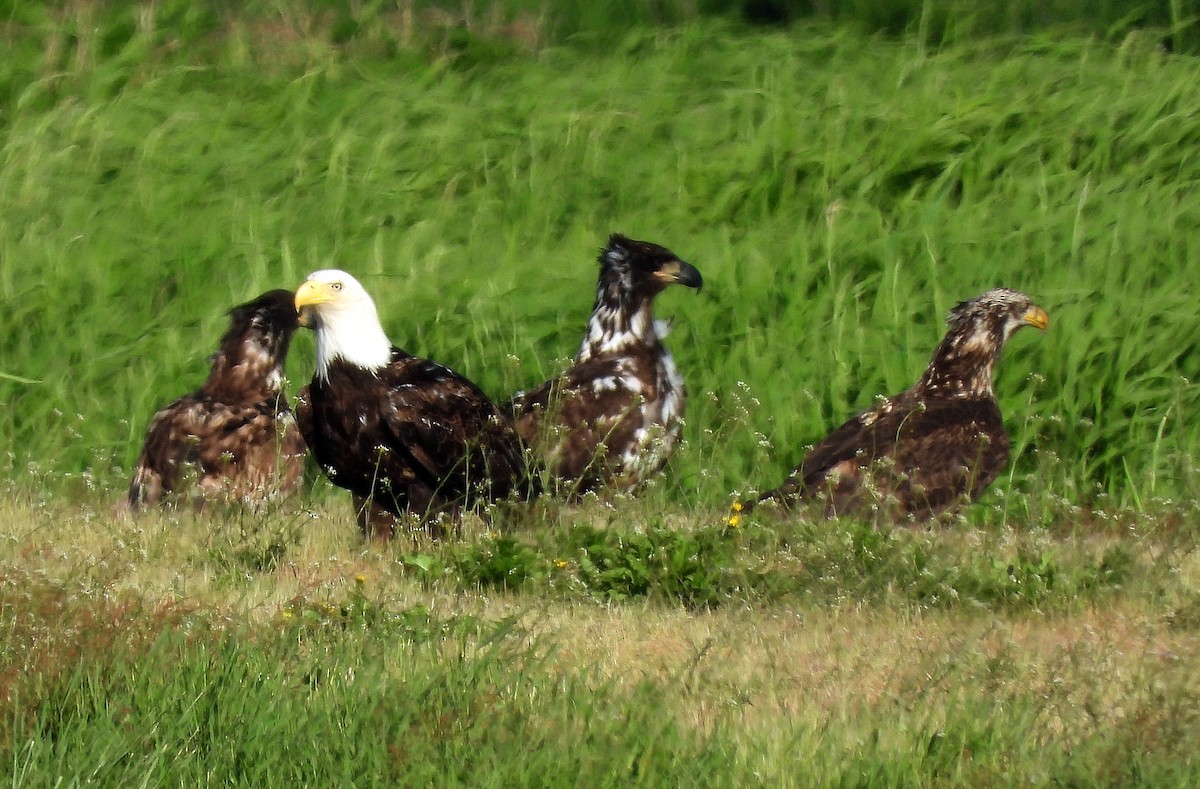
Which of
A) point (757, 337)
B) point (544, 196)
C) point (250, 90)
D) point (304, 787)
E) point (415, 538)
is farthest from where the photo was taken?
point (250, 90)

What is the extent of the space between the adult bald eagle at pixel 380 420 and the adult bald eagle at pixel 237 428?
1.42 ft

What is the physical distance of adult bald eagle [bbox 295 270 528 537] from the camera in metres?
7.48

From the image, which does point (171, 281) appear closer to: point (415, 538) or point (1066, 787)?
point (415, 538)

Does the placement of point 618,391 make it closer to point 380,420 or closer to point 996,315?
point 380,420

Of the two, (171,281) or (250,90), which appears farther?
(250,90)

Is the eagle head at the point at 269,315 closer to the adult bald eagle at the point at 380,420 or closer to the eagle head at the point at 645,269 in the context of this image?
the adult bald eagle at the point at 380,420

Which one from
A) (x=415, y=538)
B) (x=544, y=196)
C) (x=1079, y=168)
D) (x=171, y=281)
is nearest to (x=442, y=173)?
(x=544, y=196)

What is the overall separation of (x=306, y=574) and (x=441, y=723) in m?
2.24

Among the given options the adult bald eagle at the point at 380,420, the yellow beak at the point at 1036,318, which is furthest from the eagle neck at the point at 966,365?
the adult bald eagle at the point at 380,420

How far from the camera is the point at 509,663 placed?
508 cm

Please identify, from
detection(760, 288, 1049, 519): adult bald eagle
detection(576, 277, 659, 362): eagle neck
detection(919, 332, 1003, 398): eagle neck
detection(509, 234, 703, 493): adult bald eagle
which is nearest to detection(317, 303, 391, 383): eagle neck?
detection(509, 234, 703, 493): adult bald eagle

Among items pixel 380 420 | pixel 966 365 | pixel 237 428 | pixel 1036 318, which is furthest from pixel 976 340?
pixel 237 428

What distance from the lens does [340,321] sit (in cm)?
747

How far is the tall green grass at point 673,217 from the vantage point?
9055mm
